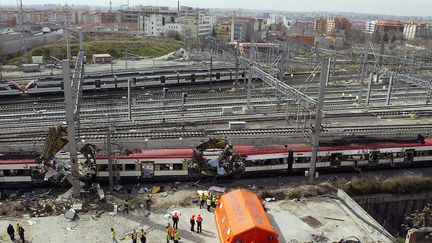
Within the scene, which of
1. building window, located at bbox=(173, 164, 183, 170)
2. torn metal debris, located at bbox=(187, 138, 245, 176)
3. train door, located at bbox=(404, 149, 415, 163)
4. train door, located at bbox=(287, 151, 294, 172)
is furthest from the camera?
train door, located at bbox=(404, 149, 415, 163)

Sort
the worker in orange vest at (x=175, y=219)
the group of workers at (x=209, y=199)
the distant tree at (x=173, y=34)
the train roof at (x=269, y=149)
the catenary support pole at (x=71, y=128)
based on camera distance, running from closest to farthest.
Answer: the worker in orange vest at (x=175, y=219) → the catenary support pole at (x=71, y=128) → the group of workers at (x=209, y=199) → the train roof at (x=269, y=149) → the distant tree at (x=173, y=34)

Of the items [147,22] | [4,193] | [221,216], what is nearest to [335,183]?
[221,216]

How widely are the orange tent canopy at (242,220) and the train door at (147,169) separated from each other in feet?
14.9

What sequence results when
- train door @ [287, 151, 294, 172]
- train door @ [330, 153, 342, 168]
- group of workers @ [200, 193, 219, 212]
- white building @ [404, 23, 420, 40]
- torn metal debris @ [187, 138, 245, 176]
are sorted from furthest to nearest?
white building @ [404, 23, 420, 40] < train door @ [330, 153, 342, 168] < train door @ [287, 151, 294, 172] < torn metal debris @ [187, 138, 245, 176] < group of workers @ [200, 193, 219, 212]

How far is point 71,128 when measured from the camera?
17047mm

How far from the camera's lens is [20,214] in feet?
54.1

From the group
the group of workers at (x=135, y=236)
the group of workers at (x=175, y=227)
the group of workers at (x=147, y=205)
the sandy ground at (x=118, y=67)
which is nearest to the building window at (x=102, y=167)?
the group of workers at (x=147, y=205)

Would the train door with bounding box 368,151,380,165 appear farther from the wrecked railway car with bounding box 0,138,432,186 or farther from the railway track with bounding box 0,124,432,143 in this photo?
the railway track with bounding box 0,124,432,143

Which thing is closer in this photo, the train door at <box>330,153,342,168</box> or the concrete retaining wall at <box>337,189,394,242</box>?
the concrete retaining wall at <box>337,189,394,242</box>

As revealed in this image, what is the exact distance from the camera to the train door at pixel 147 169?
19156 mm

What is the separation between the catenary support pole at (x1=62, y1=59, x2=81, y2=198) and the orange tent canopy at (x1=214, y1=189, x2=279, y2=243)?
672 cm

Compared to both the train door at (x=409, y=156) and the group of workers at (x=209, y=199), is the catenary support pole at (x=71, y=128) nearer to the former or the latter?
the group of workers at (x=209, y=199)

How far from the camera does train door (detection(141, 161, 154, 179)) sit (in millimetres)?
19156

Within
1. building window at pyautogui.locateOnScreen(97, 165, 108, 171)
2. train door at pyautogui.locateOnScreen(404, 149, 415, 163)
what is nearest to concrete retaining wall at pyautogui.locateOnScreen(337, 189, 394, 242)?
train door at pyautogui.locateOnScreen(404, 149, 415, 163)
